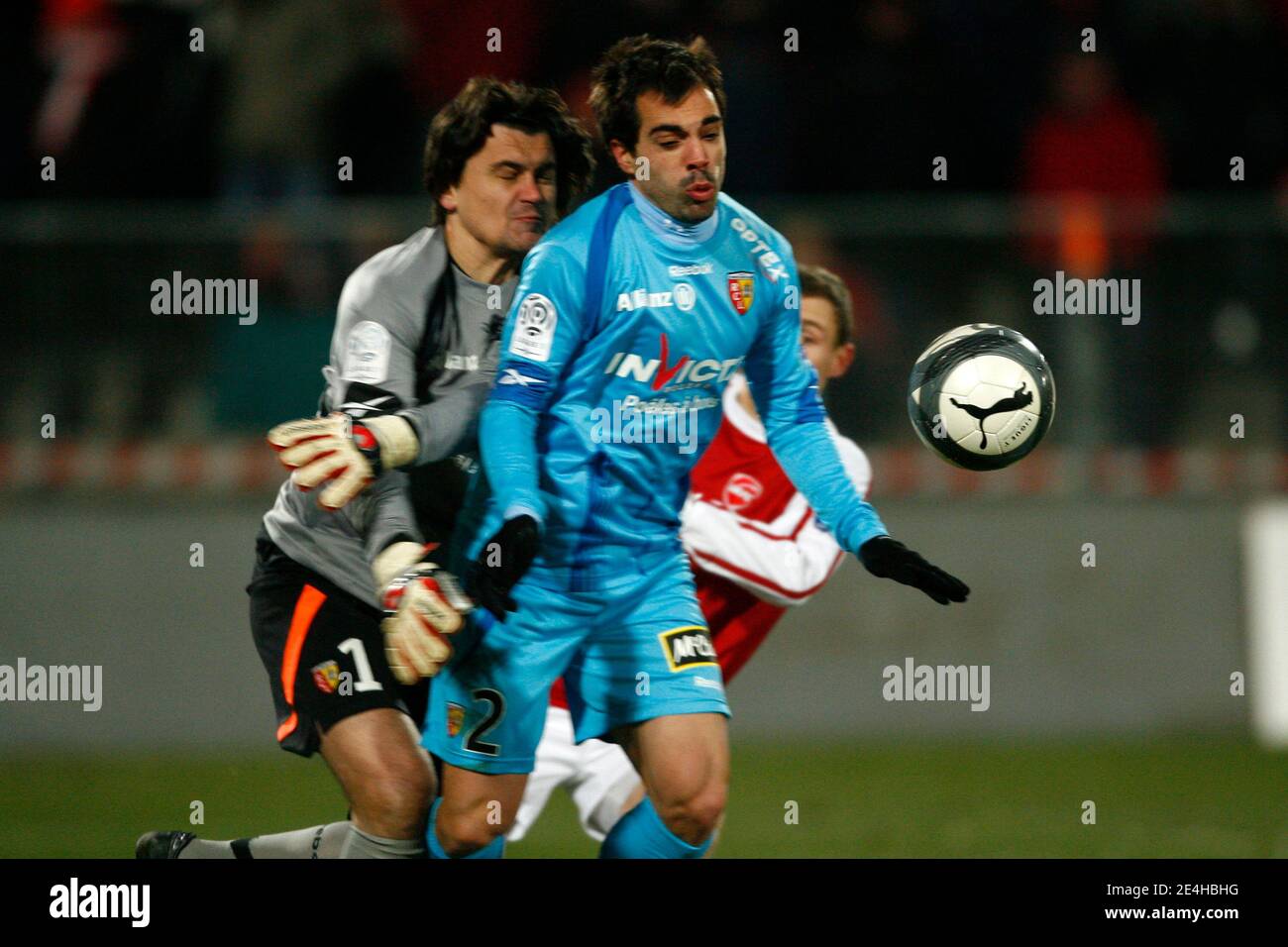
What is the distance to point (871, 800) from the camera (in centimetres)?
805

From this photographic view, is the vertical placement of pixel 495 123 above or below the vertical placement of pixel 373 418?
above

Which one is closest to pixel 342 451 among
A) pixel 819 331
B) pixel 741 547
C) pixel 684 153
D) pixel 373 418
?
pixel 373 418

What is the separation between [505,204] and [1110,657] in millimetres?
5386

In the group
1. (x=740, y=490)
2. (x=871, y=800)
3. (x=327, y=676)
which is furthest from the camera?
(x=871, y=800)

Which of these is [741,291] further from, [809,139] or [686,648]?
[809,139]

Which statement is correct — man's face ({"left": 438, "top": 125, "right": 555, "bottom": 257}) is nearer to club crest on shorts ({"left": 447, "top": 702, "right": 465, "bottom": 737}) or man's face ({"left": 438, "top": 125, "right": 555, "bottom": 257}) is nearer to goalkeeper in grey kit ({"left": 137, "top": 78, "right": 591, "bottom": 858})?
goalkeeper in grey kit ({"left": 137, "top": 78, "right": 591, "bottom": 858})

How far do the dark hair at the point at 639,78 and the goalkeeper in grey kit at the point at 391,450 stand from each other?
0.61 ft

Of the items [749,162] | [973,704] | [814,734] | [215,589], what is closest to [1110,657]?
[973,704]

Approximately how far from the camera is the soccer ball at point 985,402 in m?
5.07

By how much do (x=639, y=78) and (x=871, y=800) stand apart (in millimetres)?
3976

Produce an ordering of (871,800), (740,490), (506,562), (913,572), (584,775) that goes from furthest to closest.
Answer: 1. (871,800)
2. (584,775)
3. (740,490)
4. (913,572)
5. (506,562)

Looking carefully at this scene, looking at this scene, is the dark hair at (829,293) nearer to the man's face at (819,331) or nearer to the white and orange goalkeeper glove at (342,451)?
the man's face at (819,331)

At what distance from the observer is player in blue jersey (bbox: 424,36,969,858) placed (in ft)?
15.9

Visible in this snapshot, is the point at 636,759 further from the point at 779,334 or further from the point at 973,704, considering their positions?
the point at 973,704
